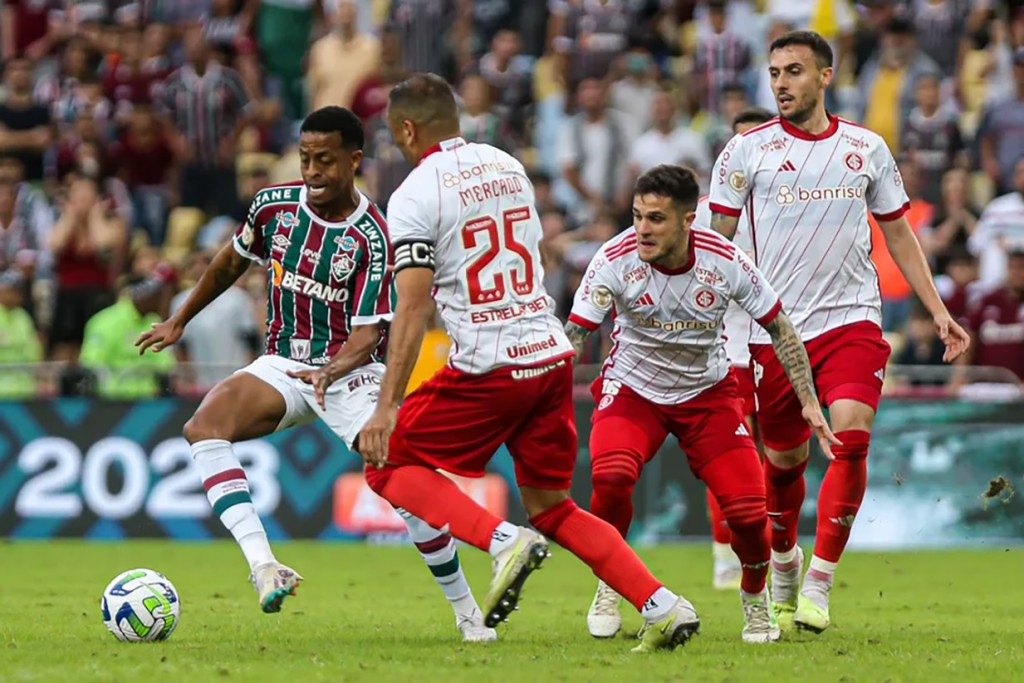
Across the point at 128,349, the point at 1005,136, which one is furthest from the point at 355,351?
the point at 1005,136

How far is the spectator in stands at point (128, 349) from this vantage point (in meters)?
17.6

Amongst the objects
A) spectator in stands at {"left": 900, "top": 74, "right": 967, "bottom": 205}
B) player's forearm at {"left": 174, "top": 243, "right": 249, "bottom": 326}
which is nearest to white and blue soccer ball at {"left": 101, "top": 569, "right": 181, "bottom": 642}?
player's forearm at {"left": 174, "top": 243, "right": 249, "bottom": 326}

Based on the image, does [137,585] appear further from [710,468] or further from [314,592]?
[314,592]

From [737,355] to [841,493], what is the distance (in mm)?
2118

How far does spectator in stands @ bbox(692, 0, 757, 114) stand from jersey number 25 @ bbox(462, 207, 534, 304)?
13.1 m

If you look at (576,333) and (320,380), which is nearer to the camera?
(320,380)

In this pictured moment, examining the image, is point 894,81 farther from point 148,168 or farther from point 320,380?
point 320,380

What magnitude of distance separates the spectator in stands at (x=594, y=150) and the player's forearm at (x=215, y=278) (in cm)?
1113

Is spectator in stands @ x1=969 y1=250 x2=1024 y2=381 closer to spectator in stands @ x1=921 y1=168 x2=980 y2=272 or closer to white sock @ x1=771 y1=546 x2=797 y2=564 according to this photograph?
spectator in stands @ x1=921 y1=168 x2=980 y2=272

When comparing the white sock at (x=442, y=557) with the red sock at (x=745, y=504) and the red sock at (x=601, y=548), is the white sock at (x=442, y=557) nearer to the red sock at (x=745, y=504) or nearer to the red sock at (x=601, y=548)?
the red sock at (x=601, y=548)

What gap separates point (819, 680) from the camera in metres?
7.40

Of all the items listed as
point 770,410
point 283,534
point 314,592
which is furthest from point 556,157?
point 770,410

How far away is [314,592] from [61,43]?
1397 centimetres

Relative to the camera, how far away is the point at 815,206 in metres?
9.57
